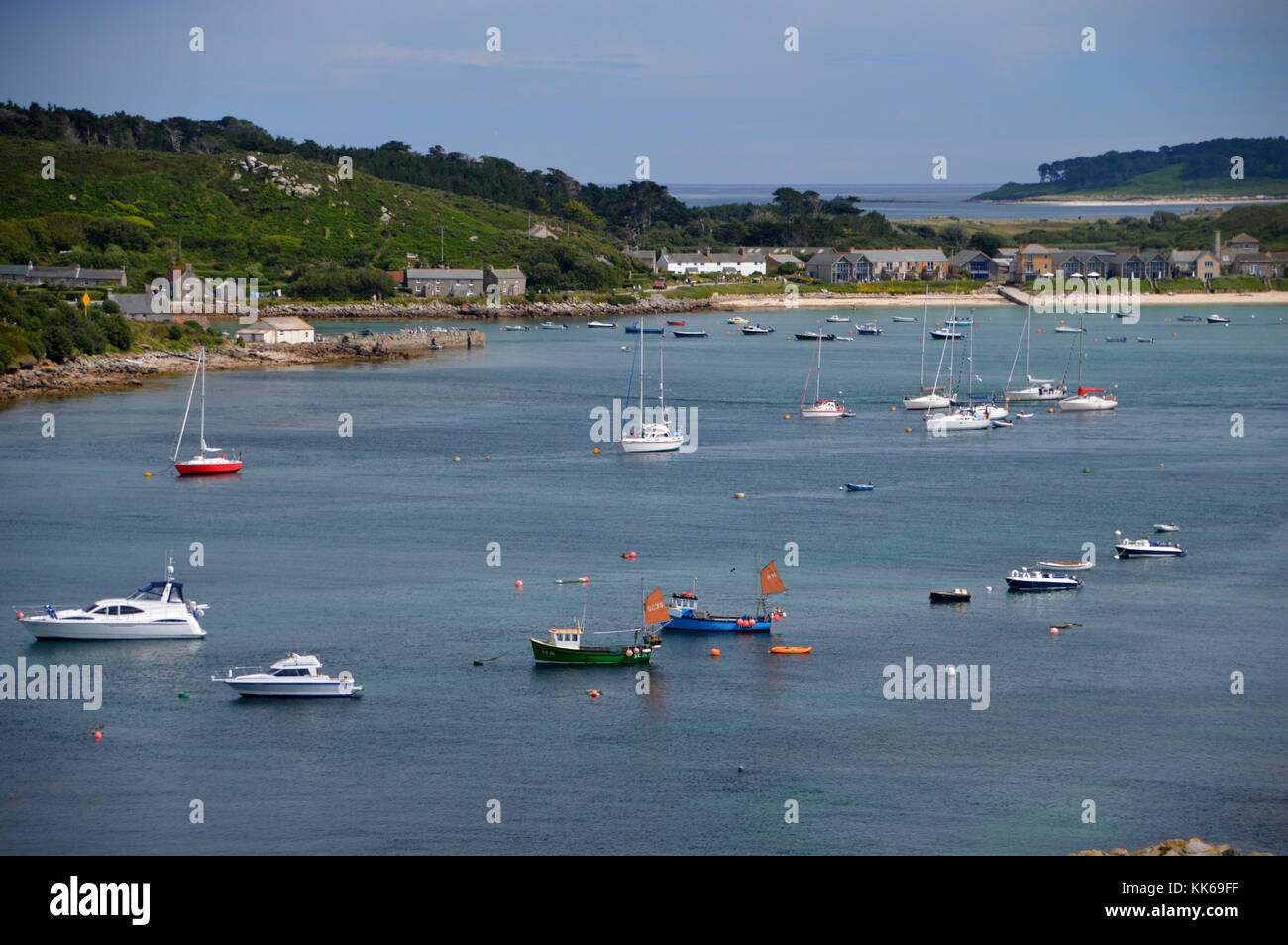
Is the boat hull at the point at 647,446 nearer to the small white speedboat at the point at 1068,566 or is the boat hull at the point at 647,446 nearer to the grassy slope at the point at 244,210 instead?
the small white speedboat at the point at 1068,566

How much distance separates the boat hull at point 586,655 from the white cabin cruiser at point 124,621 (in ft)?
28.0

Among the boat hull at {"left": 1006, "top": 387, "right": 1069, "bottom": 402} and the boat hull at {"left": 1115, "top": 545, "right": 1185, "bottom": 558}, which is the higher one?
the boat hull at {"left": 1006, "top": 387, "right": 1069, "bottom": 402}

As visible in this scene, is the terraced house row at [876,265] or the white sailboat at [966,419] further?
the terraced house row at [876,265]

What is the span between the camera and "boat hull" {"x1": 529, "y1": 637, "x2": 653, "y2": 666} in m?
31.3

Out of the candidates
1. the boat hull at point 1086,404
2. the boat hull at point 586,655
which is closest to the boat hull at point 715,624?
the boat hull at point 586,655

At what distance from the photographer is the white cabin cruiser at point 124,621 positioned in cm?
3322

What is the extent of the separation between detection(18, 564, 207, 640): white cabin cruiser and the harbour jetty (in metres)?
47.7

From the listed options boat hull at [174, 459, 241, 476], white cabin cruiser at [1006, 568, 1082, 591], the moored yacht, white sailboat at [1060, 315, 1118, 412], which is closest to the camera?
white cabin cruiser at [1006, 568, 1082, 591]

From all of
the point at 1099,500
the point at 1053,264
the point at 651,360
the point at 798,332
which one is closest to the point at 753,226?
the point at 1053,264

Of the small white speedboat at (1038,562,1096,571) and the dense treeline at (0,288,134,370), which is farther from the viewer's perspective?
the dense treeline at (0,288,134,370)

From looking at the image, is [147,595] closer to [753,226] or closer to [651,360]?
[651,360]

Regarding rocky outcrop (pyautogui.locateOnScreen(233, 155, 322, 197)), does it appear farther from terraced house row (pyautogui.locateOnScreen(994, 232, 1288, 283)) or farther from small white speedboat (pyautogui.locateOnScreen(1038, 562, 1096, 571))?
small white speedboat (pyautogui.locateOnScreen(1038, 562, 1096, 571))

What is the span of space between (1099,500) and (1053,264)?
128668mm

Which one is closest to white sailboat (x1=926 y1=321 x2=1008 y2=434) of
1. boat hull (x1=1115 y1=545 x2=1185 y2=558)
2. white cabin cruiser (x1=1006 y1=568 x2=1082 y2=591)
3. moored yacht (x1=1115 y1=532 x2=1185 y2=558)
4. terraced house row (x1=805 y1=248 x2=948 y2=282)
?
moored yacht (x1=1115 y1=532 x2=1185 y2=558)
